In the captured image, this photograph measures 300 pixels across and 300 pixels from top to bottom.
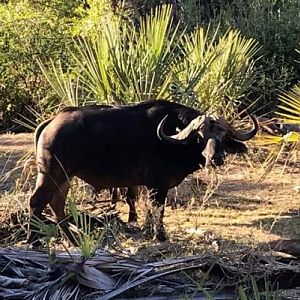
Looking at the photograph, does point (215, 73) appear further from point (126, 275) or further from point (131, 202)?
point (126, 275)

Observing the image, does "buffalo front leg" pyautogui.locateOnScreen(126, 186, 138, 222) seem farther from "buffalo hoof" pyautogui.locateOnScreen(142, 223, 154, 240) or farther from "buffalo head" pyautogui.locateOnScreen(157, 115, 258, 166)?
"buffalo head" pyautogui.locateOnScreen(157, 115, 258, 166)

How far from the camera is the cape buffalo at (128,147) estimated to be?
813cm

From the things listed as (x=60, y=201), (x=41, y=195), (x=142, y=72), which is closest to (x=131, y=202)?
(x=60, y=201)

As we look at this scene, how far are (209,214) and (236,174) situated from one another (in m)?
2.38

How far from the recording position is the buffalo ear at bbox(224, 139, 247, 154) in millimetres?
8492

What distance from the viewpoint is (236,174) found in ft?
38.9

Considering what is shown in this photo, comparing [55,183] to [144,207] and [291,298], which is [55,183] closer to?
[144,207]

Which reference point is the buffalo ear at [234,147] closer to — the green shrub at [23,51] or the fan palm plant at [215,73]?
the fan palm plant at [215,73]

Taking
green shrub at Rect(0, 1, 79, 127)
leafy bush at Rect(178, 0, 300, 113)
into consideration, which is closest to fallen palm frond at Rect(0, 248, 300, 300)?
leafy bush at Rect(178, 0, 300, 113)

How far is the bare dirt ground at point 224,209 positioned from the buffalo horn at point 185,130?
101 cm

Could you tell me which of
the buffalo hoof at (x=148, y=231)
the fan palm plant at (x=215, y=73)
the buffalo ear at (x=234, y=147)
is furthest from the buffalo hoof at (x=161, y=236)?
the fan palm plant at (x=215, y=73)

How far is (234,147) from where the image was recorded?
28.0ft

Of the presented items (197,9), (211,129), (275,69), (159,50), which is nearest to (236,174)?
(159,50)

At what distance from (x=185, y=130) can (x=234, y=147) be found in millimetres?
688
